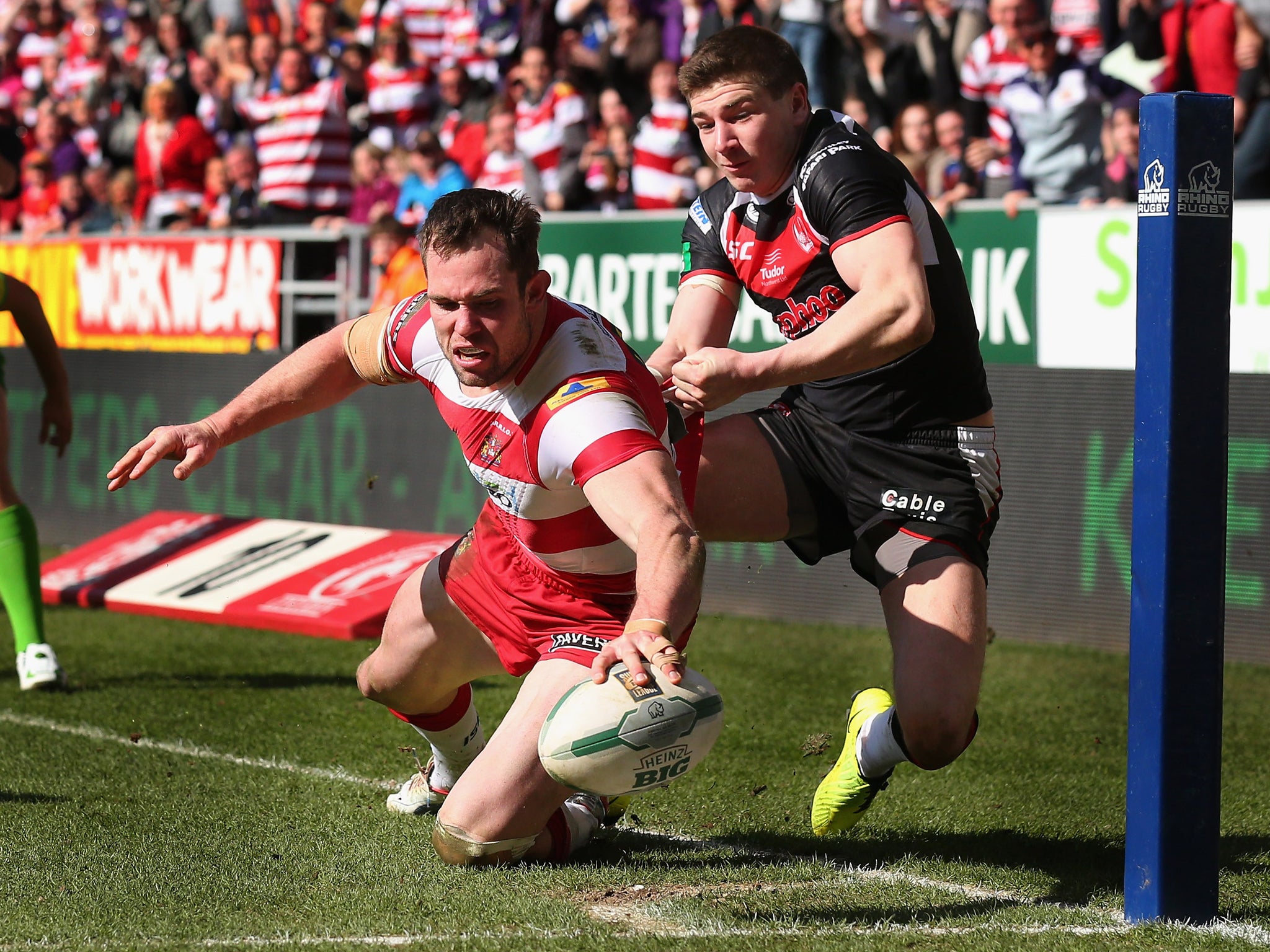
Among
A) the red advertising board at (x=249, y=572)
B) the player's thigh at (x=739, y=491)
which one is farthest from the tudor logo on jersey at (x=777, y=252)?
the red advertising board at (x=249, y=572)

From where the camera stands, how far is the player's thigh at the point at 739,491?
4.63m

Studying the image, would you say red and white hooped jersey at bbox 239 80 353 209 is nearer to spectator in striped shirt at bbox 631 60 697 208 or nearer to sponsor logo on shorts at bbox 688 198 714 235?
spectator in striped shirt at bbox 631 60 697 208

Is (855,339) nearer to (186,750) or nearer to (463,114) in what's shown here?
(186,750)

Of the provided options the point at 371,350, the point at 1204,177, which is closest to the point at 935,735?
the point at 1204,177

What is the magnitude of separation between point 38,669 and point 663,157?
563 cm

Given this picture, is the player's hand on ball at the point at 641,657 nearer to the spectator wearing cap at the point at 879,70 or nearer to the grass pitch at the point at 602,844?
the grass pitch at the point at 602,844

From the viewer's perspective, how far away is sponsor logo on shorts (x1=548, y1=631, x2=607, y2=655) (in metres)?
4.22

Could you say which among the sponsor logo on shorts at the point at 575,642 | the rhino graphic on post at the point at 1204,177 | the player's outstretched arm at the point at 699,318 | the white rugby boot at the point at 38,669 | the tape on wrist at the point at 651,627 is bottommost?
Answer: the white rugby boot at the point at 38,669

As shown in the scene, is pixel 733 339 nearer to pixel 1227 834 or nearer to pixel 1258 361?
pixel 1258 361

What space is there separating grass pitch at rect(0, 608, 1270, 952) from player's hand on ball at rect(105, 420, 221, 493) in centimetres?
105

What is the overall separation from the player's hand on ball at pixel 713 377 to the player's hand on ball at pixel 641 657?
68 cm

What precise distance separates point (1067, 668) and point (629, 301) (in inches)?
136

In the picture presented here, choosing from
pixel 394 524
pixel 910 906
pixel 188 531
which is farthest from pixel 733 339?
pixel 910 906

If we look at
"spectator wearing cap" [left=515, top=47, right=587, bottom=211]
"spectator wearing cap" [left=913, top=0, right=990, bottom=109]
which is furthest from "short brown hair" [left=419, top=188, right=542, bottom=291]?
"spectator wearing cap" [left=515, top=47, right=587, bottom=211]
